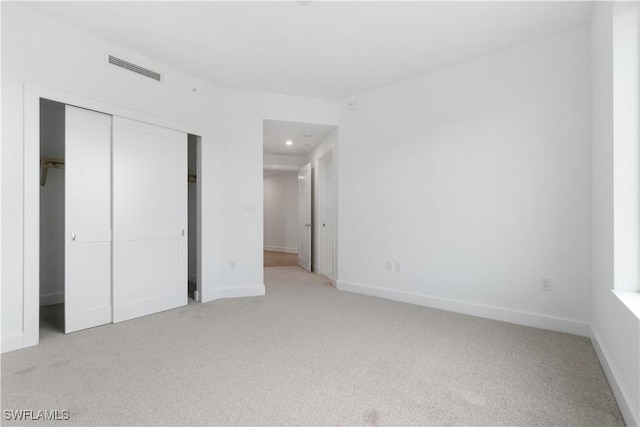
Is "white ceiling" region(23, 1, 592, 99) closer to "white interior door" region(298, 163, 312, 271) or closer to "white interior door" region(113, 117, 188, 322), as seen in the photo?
"white interior door" region(113, 117, 188, 322)

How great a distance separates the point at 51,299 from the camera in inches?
152

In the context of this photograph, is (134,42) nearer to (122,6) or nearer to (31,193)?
(122,6)

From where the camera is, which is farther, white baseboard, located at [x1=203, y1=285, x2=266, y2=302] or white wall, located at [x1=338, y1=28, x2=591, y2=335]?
white baseboard, located at [x1=203, y1=285, x2=266, y2=302]

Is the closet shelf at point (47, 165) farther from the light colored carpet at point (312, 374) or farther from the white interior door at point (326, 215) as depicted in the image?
the white interior door at point (326, 215)

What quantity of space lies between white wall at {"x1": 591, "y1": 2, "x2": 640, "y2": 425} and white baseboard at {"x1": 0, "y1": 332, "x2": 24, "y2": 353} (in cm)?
413

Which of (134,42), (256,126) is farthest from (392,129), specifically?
(134,42)

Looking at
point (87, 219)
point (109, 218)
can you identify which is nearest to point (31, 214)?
point (87, 219)

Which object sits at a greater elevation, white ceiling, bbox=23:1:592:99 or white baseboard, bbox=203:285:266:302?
white ceiling, bbox=23:1:592:99

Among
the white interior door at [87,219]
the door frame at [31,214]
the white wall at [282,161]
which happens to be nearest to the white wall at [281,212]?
the white wall at [282,161]

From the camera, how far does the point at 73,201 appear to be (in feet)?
9.69

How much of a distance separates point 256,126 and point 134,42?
5.47 feet

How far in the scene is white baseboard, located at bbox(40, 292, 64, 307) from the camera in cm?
378

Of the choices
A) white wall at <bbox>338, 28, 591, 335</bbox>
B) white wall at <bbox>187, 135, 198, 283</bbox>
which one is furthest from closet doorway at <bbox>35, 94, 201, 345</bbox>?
white wall at <bbox>338, 28, 591, 335</bbox>

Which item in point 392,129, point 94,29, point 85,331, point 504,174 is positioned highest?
point 94,29
